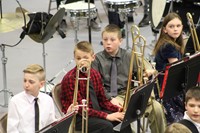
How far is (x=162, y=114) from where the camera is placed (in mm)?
4918

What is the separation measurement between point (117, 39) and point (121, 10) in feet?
8.11

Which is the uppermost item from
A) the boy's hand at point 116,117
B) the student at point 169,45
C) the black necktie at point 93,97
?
the student at point 169,45

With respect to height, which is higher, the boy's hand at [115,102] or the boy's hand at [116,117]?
the boy's hand at [115,102]

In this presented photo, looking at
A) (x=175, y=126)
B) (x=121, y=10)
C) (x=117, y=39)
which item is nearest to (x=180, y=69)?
(x=117, y=39)

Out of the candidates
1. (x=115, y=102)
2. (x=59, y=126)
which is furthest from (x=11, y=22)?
(x=59, y=126)

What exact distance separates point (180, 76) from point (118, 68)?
70 cm

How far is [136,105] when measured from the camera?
418 centimetres

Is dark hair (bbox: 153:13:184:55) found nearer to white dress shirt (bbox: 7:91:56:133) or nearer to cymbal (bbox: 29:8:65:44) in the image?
cymbal (bbox: 29:8:65:44)

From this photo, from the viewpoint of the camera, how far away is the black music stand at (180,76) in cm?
443

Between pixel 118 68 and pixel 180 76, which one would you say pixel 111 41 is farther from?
pixel 180 76

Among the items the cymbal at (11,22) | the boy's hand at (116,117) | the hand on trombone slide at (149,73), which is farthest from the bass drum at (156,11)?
the boy's hand at (116,117)

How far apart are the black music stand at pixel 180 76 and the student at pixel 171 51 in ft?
1.76

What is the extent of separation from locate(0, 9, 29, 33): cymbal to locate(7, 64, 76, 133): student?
66.6 inches

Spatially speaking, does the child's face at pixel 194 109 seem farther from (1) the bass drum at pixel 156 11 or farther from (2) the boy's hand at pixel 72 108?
(1) the bass drum at pixel 156 11
